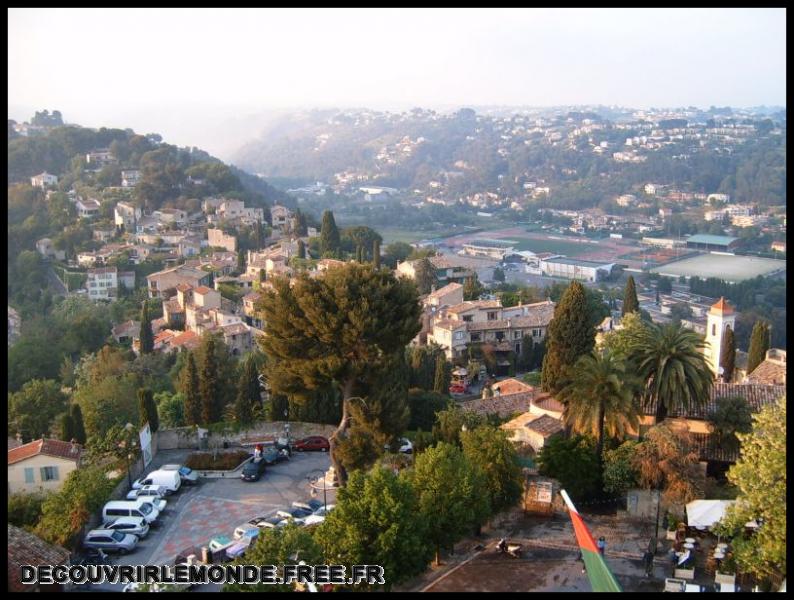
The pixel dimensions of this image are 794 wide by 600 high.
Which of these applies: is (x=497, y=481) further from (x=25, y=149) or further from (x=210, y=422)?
(x=25, y=149)

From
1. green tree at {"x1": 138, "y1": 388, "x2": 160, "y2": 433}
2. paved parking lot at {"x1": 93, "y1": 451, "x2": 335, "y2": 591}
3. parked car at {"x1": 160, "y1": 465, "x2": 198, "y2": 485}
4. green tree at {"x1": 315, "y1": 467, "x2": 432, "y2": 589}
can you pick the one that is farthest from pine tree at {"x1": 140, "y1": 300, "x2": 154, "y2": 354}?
green tree at {"x1": 315, "y1": 467, "x2": 432, "y2": 589}

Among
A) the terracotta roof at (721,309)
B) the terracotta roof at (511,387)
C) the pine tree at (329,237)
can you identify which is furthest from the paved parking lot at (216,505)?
the pine tree at (329,237)

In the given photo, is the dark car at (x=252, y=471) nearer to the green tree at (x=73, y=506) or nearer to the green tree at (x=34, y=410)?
the green tree at (x=73, y=506)

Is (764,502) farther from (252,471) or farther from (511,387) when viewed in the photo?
(511,387)

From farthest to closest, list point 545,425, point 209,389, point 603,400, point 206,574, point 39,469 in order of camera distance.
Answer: point 209,389, point 545,425, point 39,469, point 603,400, point 206,574

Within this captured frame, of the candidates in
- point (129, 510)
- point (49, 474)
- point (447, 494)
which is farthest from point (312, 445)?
point (447, 494)

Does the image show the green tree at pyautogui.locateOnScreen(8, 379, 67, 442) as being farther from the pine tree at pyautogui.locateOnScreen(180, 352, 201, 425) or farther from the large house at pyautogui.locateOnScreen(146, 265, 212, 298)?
the large house at pyautogui.locateOnScreen(146, 265, 212, 298)

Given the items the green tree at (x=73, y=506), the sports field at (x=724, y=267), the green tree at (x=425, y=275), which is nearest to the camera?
the green tree at (x=73, y=506)
